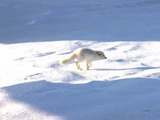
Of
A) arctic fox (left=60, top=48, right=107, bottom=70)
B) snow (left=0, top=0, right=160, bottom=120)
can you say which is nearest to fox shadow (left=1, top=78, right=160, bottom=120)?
snow (left=0, top=0, right=160, bottom=120)

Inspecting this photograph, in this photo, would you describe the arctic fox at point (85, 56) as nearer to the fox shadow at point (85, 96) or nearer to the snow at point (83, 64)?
the snow at point (83, 64)

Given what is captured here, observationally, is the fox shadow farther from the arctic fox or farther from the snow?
the arctic fox

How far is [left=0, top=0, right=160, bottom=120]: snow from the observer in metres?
4.36

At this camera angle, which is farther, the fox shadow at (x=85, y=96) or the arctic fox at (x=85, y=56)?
the arctic fox at (x=85, y=56)

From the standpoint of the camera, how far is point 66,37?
10.6 metres

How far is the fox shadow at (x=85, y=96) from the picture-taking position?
4.28 m

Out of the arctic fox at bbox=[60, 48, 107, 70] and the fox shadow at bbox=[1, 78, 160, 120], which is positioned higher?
the fox shadow at bbox=[1, 78, 160, 120]

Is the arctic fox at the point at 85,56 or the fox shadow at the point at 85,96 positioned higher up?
the fox shadow at the point at 85,96

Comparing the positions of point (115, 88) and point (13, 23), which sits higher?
point (115, 88)

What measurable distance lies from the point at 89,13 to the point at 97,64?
21.0ft

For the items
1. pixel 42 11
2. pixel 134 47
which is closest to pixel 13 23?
pixel 42 11

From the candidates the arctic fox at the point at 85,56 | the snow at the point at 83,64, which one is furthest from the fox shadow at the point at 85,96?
the arctic fox at the point at 85,56

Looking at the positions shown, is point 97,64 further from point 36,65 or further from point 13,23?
point 13,23

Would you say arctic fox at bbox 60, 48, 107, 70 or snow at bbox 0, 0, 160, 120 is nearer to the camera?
snow at bbox 0, 0, 160, 120
